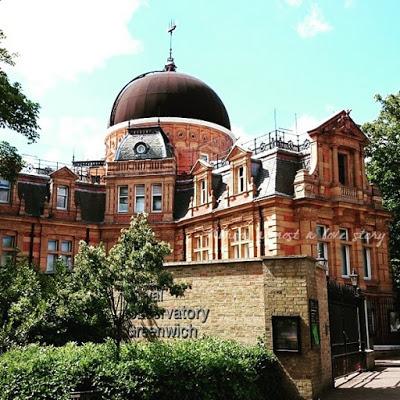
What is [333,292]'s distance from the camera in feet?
61.9

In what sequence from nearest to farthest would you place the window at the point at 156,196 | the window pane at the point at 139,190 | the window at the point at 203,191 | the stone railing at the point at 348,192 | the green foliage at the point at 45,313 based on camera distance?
the green foliage at the point at 45,313
the stone railing at the point at 348,192
the window at the point at 203,191
the window at the point at 156,196
the window pane at the point at 139,190

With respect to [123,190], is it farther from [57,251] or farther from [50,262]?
[50,262]

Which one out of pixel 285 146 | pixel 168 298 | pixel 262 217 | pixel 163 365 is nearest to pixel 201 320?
pixel 168 298

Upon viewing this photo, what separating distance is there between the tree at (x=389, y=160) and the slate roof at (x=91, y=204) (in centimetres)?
1892

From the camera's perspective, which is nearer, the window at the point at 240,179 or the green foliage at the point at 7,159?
the green foliage at the point at 7,159

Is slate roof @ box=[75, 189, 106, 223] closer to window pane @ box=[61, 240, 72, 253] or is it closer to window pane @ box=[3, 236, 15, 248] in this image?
window pane @ box=[61, 240, 72, 253]

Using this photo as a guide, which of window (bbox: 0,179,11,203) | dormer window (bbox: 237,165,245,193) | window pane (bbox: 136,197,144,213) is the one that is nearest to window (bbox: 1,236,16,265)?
window (bbox: 0,179,11,203)

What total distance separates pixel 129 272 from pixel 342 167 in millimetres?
21632

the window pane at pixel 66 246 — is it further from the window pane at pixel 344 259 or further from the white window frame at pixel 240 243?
the window pane at pixel 344 259

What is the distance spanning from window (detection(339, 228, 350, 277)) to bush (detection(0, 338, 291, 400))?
17.7m

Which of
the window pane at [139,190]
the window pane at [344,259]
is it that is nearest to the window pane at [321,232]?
the window pane at [344,259]

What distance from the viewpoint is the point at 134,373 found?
40.0 feet

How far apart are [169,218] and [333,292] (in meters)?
18.0

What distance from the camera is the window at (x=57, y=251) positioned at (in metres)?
34.7
